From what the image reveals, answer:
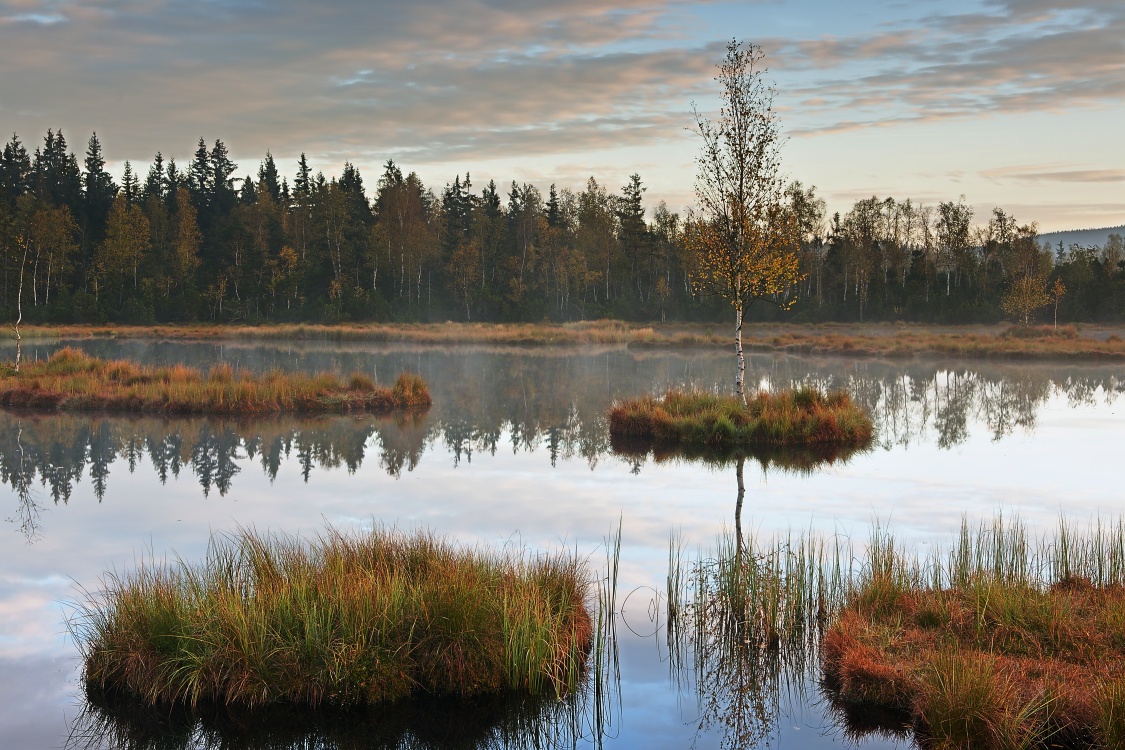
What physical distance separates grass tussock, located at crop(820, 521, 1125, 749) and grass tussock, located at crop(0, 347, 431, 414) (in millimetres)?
17564

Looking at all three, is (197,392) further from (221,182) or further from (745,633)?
(221,182)

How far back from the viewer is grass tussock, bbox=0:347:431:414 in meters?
23.6

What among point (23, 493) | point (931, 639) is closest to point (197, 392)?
point (23, 493)

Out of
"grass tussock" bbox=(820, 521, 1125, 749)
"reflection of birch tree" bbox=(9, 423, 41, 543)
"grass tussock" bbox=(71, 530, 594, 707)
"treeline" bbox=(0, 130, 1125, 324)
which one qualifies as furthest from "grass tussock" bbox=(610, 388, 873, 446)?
"treeline" bbox=(0, 130, 1125, 324)

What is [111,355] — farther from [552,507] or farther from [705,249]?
[552,507]

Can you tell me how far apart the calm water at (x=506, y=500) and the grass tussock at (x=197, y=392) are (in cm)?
149

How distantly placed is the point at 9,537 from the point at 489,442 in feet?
33.0

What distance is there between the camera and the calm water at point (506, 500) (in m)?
6.60

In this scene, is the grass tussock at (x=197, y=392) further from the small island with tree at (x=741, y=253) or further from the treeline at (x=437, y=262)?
the treeline at (x=437, y=262)

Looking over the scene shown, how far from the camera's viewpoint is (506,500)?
13727mm

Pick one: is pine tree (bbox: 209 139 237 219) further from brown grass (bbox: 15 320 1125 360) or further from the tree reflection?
the tree reflection

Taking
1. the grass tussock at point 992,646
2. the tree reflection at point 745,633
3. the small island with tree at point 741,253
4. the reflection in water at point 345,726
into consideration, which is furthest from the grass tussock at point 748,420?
the reflection in water at point 345,726

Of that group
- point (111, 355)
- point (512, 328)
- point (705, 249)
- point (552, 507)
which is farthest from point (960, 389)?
point (512, 328)

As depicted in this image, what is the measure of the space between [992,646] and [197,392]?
21017mm
